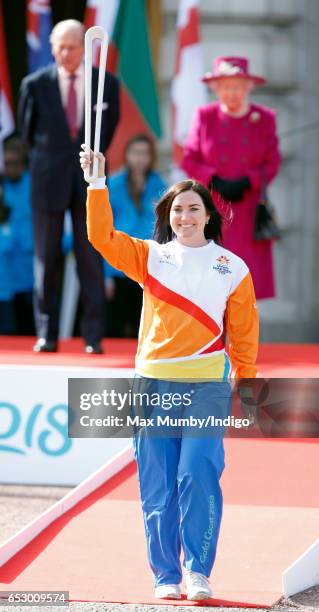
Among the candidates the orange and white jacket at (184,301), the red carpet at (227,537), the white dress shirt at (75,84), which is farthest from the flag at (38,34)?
the orange and white jacket at (184,301)

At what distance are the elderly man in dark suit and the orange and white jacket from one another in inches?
105

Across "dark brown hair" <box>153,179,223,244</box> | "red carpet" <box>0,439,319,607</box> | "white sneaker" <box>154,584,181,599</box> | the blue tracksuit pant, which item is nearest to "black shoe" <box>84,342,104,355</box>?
"red carpet" <box>0,439,319,607</box>

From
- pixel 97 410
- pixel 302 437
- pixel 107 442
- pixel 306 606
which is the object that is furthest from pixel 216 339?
pixel 107 442

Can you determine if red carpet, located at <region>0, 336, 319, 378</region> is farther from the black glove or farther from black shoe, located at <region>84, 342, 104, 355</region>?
the black glove

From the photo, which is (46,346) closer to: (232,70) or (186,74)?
(232,70)

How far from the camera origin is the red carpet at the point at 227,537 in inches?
181

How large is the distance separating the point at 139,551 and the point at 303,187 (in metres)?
4.57

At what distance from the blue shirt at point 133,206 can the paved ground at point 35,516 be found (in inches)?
83.7

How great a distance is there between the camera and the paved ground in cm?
432

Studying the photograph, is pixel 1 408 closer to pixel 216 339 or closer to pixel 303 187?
pixel 216 339

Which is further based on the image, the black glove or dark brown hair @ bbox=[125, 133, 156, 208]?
dark brown hair @ bbox=[125, 133, 156, 208]

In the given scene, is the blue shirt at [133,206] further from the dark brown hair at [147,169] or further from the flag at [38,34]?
the flag at [38,34]

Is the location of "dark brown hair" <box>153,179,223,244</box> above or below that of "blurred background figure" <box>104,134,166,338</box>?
below

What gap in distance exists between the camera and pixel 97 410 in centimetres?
473
